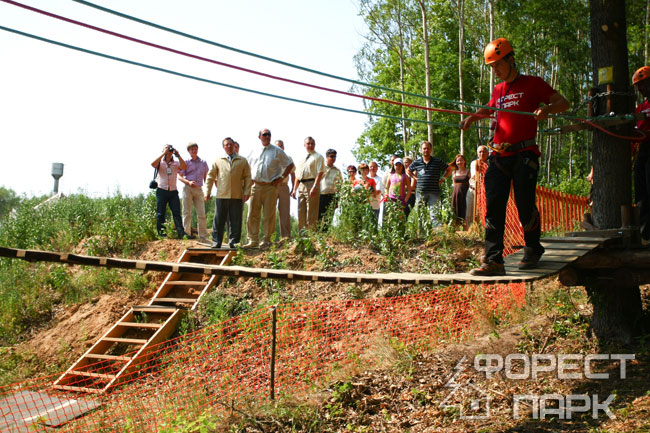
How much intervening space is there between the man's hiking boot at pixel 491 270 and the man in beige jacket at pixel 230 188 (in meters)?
6.23

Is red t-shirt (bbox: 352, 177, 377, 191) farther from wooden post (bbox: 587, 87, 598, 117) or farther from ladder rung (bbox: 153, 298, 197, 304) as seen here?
wooden post (bbox: 587, 87, 598, 117)

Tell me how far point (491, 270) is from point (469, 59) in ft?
88.1

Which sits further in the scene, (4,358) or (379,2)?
(379,2)

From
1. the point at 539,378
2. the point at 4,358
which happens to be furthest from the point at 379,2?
the point at 539,378

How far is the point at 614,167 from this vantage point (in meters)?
5.92

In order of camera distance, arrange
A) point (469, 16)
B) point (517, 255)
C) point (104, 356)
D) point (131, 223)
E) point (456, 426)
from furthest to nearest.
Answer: point (469, 16)
point (131, 223)
point (104, 356)
point (517, 255)
point (456, 426)

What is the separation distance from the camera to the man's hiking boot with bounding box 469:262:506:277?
5180 mm

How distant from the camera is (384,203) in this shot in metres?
9.91

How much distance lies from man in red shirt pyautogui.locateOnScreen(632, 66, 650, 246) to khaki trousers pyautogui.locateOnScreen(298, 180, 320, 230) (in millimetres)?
5698

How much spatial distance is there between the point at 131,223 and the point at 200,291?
3.12 m

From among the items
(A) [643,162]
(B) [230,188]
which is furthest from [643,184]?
(B) [230,188]

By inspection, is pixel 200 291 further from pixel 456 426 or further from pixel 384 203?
pixel 456 426

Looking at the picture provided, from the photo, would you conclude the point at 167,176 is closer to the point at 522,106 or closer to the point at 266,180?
the point at 266,180

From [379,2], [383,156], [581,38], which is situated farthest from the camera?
[383,156]
